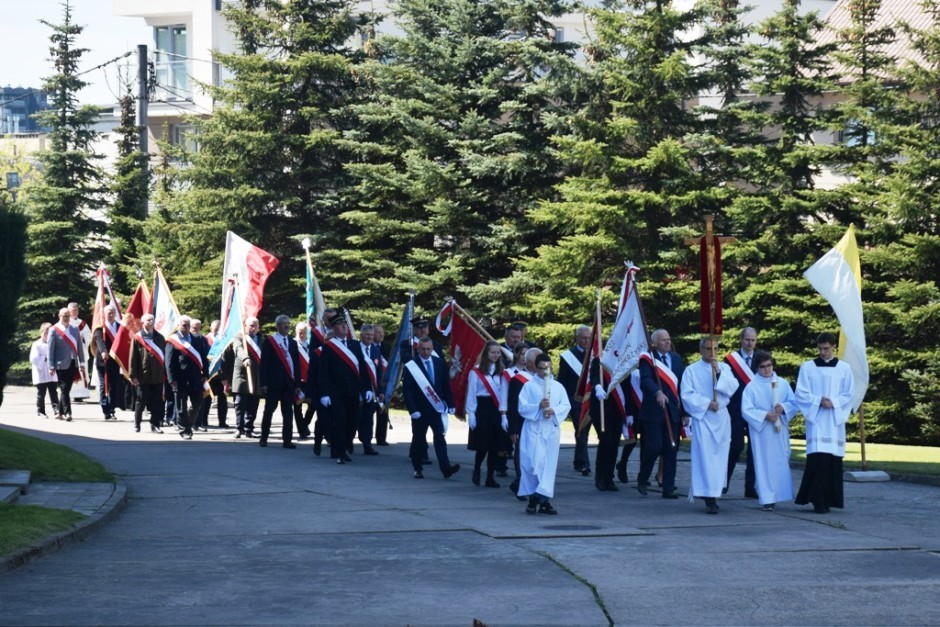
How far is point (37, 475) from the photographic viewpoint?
53.0ft

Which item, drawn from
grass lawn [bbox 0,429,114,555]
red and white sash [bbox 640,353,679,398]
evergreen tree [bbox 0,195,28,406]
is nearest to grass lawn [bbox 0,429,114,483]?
grass lawn [bbox 0,429,114,555]

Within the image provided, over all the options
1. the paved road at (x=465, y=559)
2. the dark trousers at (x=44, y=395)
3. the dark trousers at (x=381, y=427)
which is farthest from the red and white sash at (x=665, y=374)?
the dark trousers at (x=44, y=395)

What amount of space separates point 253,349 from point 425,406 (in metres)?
6.41

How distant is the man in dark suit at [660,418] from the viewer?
15.9 metres

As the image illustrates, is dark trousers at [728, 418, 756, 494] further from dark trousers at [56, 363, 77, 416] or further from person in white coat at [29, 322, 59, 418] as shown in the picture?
person in white coat at [29, 322, 59, 418]

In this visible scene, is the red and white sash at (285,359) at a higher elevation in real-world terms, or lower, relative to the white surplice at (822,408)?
higher

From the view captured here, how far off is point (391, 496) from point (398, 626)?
6.69 m

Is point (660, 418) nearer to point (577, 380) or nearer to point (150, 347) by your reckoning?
point (577, 380)

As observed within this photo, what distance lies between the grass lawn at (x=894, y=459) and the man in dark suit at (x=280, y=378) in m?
7.26

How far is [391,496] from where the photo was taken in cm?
1556

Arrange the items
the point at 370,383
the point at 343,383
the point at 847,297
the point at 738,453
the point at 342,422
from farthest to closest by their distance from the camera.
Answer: the point at 370,383 → the point at 343,383 → the point at 342,422 → the point at 847,297 → the point at 738,453

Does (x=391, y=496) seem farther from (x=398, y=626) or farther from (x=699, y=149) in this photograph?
(x=699, y=149)

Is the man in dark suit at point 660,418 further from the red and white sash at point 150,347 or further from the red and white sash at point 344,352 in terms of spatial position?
the red and white sash at point 150,347

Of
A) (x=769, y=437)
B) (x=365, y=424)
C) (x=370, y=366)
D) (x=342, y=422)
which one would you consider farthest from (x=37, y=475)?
(x=769, y=437)
